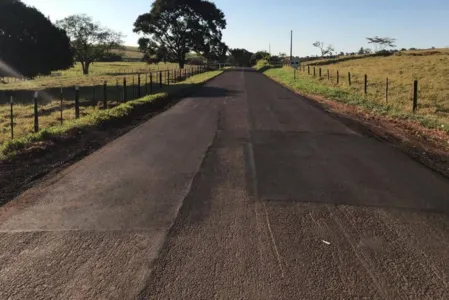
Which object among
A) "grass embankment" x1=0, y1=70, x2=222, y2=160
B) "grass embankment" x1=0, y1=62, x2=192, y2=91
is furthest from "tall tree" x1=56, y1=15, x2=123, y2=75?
"grass embankment" x1=0, y1=70, x2=222, y2=160

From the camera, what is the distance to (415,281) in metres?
3.83

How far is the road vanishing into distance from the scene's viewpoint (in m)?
3.76

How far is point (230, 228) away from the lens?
5.05 m

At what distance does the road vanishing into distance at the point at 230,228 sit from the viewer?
376 centimetres

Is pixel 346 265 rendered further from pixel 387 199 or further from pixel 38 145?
pixel 38 145

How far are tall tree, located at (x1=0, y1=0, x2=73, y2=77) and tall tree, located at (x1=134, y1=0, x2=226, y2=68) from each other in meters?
37.5

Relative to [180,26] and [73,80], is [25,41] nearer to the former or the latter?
[73,80]

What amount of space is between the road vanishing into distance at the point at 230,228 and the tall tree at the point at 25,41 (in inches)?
1383

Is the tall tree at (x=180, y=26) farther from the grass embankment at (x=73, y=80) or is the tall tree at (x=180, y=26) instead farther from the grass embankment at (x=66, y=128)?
the grass embankment at (x=66, y=128)

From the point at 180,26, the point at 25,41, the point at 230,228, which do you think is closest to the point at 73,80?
the point at 25,41

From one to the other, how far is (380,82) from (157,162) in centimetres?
2772

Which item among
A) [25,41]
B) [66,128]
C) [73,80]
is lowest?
[66,128]

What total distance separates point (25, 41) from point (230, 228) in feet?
134

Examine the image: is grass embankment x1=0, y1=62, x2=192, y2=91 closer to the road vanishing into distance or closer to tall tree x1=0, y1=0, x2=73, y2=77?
tall tree x1=0, y1=0, x2=73, y2=77
